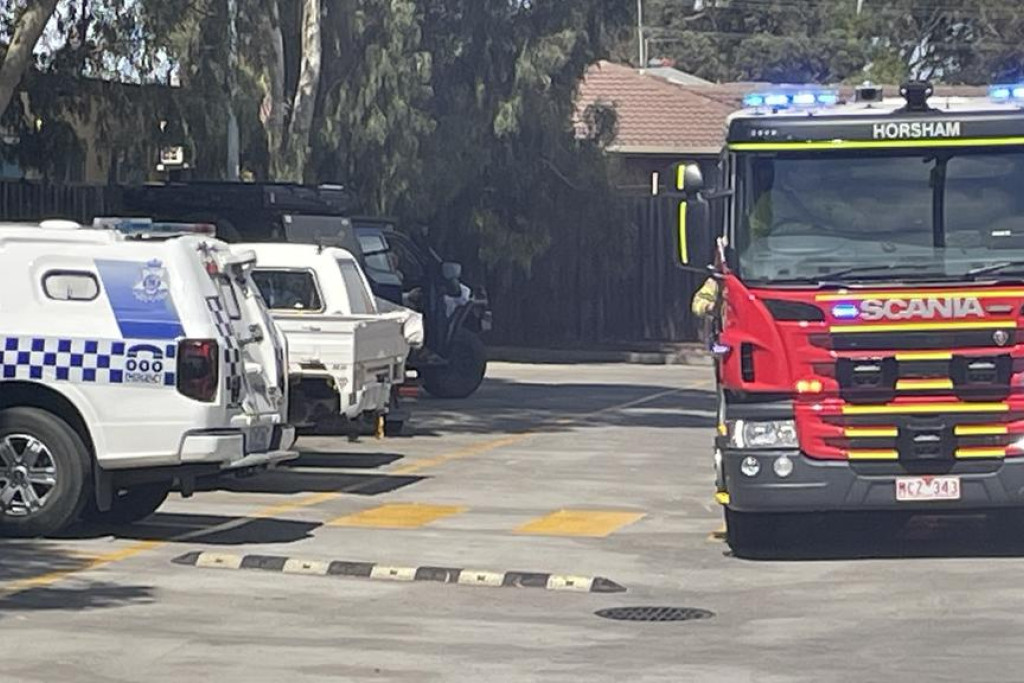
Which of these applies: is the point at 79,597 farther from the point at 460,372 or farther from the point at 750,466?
the point at 460,372

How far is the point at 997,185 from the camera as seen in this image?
516 inches

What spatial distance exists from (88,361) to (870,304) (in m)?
4.88

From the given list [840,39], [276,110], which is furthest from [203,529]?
[840,39]

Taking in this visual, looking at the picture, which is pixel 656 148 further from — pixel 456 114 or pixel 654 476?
pixel 654 476

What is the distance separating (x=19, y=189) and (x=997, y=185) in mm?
15333

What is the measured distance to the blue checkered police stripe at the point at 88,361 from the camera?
13117 millimetres

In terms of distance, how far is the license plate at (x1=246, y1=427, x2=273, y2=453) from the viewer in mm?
13695

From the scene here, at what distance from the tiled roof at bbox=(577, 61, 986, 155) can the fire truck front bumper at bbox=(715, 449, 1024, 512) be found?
29.8 m

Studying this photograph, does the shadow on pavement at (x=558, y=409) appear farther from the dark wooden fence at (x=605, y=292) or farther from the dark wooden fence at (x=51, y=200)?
the dark wooden fence at (x=605, y=292)

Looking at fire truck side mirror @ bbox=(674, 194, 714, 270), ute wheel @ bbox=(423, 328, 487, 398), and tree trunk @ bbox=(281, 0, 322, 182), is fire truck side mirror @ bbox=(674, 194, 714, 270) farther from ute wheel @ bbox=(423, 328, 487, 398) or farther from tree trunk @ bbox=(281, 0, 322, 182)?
tree trunk @ bbox=(281, 0, 322, 182)

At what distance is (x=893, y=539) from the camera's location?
1434 centimetres

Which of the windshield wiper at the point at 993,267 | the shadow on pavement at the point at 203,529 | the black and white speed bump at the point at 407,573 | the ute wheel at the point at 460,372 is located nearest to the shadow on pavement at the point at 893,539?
the black and white speed bump at the point at 407,573

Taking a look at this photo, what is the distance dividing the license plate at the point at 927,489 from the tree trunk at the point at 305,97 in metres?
17.0

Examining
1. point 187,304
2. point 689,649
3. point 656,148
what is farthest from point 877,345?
point 656,148
